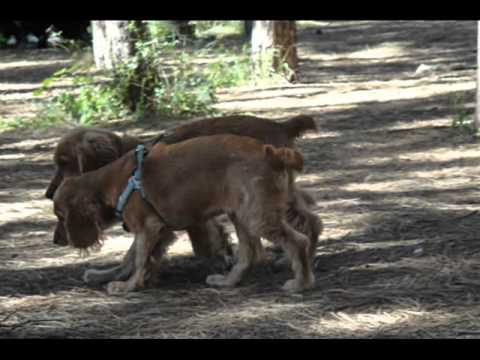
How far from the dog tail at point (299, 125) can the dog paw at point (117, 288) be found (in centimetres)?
153

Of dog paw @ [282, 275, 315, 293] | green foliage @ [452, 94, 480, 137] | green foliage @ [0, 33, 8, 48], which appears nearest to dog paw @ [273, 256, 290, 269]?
dog paw @ [282, 275, 315, 293]

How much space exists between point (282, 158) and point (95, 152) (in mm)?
1588

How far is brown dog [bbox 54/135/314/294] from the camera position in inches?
197

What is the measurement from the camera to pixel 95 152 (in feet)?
19.9

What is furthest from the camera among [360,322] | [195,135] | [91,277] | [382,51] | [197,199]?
[382,51]

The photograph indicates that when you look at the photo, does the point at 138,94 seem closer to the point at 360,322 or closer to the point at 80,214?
the point at 80,214

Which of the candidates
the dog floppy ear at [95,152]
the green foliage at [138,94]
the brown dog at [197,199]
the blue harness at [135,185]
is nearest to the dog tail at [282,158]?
the brown dog at [197,199]

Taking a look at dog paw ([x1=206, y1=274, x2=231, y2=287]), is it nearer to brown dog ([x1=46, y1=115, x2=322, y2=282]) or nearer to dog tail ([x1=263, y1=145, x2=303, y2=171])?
brown dog ([x1=46, y1=115, x2=322, y2=282])

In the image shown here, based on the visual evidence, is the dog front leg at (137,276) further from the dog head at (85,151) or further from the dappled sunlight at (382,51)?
the dappled sunlight at (382,51)

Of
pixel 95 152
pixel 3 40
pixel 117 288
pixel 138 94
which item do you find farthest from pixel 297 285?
pixel 3 40

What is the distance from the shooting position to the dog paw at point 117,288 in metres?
5.31

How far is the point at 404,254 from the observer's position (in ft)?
18.5

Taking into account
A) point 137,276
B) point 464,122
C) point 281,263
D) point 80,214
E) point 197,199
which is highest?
point 197,199

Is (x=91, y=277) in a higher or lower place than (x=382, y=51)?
higher
